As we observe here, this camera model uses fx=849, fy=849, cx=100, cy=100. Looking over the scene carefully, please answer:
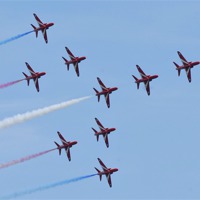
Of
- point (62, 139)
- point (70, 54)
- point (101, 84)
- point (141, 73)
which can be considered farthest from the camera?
point (141, 73)

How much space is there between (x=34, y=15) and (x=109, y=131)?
91.8ft

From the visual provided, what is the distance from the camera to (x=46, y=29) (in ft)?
550

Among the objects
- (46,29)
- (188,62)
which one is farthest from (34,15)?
(188,62)

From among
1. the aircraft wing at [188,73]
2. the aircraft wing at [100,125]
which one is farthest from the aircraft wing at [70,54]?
the aircraft wing at [188,73]

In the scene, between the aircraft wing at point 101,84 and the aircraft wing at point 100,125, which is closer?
the aircraft wing at point 101,84

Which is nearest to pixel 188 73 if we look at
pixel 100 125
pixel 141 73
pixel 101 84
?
pixel 141 73

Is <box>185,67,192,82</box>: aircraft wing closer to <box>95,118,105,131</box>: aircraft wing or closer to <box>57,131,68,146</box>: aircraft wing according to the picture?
<box>95,118,105,131</box>: aircraft wing

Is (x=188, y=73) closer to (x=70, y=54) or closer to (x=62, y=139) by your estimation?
(x=70, y=54)

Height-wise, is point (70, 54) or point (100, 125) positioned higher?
point (70, 54)

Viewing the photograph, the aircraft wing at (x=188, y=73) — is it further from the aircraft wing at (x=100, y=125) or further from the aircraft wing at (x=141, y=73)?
the aircraft wing at (x=100, y=125)

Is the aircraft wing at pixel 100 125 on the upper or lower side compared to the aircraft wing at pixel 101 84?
lower

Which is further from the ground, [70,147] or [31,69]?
[31,69]

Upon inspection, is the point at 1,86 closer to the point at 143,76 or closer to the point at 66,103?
the point at 66,103

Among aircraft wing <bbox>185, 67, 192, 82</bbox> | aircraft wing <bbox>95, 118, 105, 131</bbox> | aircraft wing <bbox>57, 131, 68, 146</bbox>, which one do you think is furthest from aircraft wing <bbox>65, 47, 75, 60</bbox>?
aircraft wing <bbox>185, 67, 192, 82</bbox>
